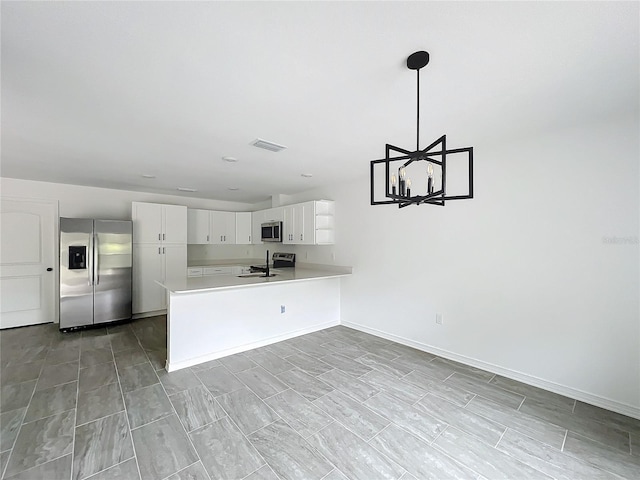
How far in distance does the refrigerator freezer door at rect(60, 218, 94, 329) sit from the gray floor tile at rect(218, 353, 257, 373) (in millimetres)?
2779

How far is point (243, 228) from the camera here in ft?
21.9

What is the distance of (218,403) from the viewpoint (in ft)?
7.75

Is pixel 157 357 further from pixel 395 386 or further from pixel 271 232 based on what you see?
pixel 271 232

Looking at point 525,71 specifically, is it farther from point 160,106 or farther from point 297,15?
point 160,106

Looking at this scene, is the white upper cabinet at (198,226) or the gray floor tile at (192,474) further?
the white upper cabinet at (198,226)

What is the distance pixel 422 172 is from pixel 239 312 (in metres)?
2.97

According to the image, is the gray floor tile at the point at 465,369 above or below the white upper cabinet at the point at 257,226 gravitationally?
below

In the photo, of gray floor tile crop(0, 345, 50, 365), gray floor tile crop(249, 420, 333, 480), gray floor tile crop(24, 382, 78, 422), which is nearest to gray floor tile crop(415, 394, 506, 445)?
gray floor tile crop(249, 420, 333, 480)

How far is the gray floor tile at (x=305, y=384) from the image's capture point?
252 centimetres

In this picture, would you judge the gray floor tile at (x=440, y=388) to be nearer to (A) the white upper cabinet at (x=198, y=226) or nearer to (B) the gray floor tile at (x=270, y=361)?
(B) the gray floor tile at (x=270, y=361)

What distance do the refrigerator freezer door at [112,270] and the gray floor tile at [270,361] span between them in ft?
8.97

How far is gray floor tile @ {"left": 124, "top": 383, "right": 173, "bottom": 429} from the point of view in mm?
2137

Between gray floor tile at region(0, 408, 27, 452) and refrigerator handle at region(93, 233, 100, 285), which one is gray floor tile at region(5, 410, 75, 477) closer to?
gray floor tile at region(0, 408, 27, 452)

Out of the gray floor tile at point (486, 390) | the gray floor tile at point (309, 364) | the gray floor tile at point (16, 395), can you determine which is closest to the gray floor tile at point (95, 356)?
the gray floor tile at point (16, 395)
